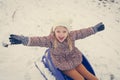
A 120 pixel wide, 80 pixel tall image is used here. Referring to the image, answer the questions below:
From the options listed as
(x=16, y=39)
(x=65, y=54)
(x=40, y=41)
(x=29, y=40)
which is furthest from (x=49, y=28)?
(x=16, y=39)

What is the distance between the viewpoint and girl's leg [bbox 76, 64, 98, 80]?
3.16m

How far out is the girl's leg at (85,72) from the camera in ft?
10.4

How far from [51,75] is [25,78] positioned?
399mm

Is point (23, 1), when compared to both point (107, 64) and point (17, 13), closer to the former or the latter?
point (17, 13)

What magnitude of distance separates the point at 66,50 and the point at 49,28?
1.51m

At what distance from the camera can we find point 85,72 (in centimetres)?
319

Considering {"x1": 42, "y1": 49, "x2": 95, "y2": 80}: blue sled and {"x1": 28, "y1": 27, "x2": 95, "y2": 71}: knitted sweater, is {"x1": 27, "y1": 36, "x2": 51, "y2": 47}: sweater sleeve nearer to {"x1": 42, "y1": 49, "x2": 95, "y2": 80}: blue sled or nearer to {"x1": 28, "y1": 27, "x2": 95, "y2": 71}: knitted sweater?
{"x1": 28, "y1": 27, "x2": 95, "y2": 71}: knitted sweater

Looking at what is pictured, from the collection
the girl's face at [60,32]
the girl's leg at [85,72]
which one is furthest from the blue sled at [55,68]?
the girl's face at [60,32]

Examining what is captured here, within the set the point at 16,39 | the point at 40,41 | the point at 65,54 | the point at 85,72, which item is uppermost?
the point at 16,39

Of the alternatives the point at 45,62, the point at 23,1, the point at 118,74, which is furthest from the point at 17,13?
the point at 118,74

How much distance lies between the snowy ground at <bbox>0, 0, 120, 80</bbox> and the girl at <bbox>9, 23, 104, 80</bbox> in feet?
0.83

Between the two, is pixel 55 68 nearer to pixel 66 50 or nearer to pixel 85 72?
pixel 66 50

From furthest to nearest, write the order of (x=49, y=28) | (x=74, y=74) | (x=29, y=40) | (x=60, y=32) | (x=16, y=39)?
(x=49, y=28), (x=74, y=74), (x=60, y=32), (x=29, y=40), (x=16, y=39)

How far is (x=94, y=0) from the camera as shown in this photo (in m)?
5.69
